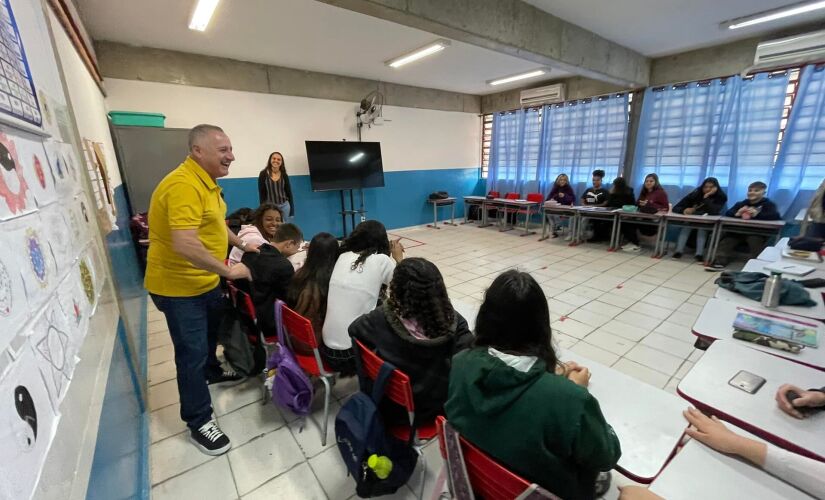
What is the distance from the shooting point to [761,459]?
821 millimetres

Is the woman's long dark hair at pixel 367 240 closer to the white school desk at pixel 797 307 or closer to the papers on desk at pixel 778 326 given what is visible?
the papers on desk at pixel 778 326

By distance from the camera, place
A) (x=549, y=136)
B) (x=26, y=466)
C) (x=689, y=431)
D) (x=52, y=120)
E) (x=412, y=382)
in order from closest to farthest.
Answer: (x=26, y=466) → (x=689, y=431) → (x=52, y=120) → (x=412, y=382) → (x=549, y=136)

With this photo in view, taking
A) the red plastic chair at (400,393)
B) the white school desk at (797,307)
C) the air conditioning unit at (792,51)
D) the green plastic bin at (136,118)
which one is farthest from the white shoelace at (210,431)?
the air conditioning unit at (792,51)

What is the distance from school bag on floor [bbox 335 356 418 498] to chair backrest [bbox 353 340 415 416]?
29mm

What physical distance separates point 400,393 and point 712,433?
0.92 metres

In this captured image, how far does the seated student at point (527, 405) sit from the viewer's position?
Answer: 78 centimetres

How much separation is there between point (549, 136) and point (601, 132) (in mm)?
942

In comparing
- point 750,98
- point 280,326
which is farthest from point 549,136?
point 280,326

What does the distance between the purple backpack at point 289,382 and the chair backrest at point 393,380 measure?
1.97ft

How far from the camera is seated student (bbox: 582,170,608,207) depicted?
18.4ft

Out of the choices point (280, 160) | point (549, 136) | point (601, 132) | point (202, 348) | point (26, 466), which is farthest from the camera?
point (549, 136)

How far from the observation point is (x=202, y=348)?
64.3 inches

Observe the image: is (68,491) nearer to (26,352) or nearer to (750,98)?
(26,352)

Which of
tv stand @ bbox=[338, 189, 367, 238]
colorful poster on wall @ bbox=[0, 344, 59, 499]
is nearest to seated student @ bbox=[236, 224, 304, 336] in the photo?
colorful poster on wall @ bbox=[0, 344, 59, 499]
